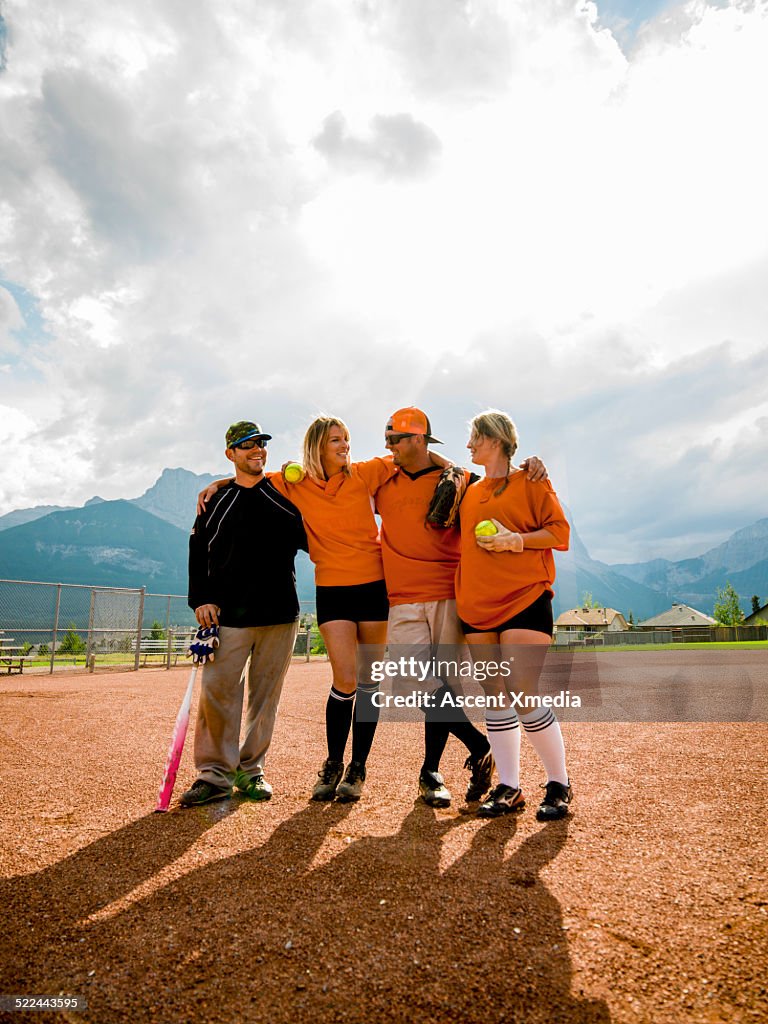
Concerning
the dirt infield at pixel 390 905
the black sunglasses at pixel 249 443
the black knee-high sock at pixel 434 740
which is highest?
the black sunglasses at pixel 249 443

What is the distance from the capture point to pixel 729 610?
76.3m

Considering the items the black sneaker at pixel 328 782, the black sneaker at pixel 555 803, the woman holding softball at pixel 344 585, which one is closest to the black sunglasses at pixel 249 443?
the woman holding softball at pixel 344 585

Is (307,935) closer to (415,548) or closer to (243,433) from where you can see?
(415,548)

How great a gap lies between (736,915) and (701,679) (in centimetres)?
1076

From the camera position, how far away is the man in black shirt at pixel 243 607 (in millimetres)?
3650

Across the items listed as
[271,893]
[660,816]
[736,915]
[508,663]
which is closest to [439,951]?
[271,893]

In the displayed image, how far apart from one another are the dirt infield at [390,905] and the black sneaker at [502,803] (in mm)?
86

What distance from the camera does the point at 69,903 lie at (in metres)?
2.21

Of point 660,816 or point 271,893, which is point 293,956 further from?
point 660,816

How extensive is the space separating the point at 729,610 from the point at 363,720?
8516cm

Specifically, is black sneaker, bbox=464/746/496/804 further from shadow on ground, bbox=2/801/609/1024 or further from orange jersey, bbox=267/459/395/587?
orange jersey, bbox=267/459/395/587

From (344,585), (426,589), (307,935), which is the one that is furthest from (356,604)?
(307,935)

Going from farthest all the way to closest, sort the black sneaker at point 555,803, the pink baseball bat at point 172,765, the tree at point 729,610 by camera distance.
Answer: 1. the tree at point 729,610
2. the pink baseball bat at point 172,765
3. the black sneaker at point 555,803

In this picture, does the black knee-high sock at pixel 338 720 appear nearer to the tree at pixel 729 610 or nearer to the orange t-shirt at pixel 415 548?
the orange t-shirt at pixel 415 548
